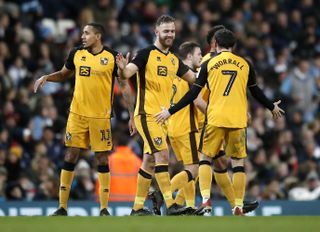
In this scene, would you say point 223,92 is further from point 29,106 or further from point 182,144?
point 29,106

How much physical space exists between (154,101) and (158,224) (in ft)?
8.17

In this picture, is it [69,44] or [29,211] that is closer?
[29,211]

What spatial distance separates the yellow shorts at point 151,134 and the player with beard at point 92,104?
0.47 metres

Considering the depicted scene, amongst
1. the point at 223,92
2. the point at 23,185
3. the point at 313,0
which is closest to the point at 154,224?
the point at 223,92

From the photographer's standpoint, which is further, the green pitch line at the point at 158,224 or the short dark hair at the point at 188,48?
the short dark hair at the point at 188,48

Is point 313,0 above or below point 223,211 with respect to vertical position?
above

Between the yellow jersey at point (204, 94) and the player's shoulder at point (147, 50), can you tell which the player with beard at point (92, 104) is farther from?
the yellow jersey at point (204, 94)

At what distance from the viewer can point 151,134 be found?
14750 millimetres

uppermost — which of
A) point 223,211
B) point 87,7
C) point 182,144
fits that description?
point 87,7

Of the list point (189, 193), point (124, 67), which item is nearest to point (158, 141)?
point (124, 67)

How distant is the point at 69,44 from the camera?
2284 cm

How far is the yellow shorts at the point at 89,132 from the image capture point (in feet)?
49.9

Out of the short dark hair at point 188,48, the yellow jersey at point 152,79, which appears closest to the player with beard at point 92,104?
the yellow jersey at point 152,79

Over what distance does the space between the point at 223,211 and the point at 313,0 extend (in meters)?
10.8
